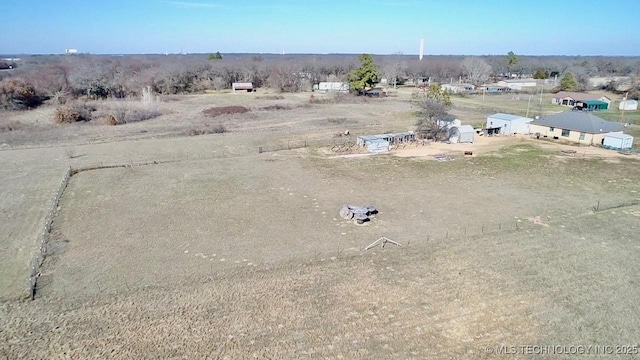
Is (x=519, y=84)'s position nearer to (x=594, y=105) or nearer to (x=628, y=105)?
(x=628, y=105)

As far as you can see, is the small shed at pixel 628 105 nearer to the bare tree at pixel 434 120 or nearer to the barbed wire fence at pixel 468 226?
the bare tree at pixel 434 120

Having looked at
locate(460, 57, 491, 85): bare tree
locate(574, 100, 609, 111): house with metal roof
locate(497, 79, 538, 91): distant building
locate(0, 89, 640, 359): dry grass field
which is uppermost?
locate(460, 57, 491, 85): bare tree

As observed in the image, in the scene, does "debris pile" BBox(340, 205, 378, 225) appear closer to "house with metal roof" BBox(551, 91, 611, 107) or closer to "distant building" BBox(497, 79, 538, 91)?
"house with metal roof" BBox(551, 91, 611, 107)

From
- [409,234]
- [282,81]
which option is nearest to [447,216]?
[409,234]

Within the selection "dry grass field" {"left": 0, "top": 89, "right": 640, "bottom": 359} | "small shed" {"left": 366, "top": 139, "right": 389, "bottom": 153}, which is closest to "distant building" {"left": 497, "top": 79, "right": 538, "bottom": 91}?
"dry grass field" {"left": 0, "top": 89, "right": 640, "bottom": 359}

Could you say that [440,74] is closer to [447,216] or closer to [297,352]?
[447,216]
